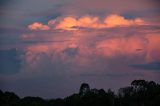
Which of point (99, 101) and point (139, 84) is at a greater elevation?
point (139, 84)

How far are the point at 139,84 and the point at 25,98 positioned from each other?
1863 cm

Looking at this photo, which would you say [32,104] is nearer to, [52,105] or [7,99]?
[52,105]

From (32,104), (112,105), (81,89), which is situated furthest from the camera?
(81,89)

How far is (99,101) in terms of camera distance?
50.3m

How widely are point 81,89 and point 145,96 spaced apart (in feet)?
49.7

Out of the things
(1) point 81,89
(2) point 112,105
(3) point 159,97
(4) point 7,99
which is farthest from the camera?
(1) point 81,89

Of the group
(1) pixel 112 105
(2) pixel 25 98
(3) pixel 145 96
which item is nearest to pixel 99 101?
(1) pixel 112 105

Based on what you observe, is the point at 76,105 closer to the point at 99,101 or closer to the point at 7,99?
the point at 99,101

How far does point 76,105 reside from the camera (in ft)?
177

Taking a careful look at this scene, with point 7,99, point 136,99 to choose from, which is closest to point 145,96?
point 136,99

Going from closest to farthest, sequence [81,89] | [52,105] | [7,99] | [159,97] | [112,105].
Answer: [159,97]
[112,105]
[52,105]
[7,99]
[81,89]

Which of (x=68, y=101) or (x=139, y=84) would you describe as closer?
(x=68, y=101)

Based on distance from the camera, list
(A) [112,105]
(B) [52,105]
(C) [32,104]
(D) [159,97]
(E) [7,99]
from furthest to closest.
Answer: (E) [7,99] < (B) [52,105] < (C) [32,104] < (A) [112,105] < (D) [159,97]

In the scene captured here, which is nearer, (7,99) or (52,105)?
(52,105)
